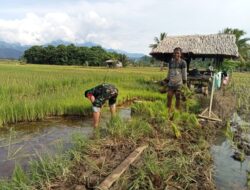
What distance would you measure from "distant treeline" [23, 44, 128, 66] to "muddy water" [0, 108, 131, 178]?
41543mm

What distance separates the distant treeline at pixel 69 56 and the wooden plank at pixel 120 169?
44.1 meters

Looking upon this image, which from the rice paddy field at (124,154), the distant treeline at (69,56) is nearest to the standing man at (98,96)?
the rice paddy field at (124,154)

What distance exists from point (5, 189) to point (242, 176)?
2.94 m

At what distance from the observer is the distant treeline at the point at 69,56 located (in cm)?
4850

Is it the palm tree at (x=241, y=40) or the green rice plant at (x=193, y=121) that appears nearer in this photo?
the green rice plant at (x=193, y=121)

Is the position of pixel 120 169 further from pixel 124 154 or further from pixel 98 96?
pixel 98 96

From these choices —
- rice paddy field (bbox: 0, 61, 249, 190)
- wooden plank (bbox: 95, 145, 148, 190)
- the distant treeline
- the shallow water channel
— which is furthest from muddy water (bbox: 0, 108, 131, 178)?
the distant treeline

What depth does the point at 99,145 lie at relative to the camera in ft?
13.1

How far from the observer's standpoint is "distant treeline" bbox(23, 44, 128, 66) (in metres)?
48.5

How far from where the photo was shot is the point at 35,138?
5176 mm

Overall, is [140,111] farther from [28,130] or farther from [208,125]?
[28,130]

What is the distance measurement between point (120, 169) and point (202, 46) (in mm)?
10046

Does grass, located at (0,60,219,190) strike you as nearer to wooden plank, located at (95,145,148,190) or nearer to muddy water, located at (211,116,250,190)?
wooden plank, located at (95,145,148,190)

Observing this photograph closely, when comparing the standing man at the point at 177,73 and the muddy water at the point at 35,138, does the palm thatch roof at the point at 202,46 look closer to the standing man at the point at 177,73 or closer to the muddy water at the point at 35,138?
the standing man at the point at 177,73
